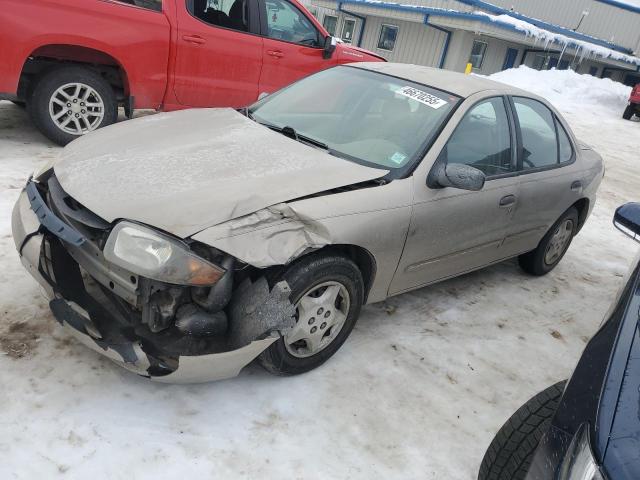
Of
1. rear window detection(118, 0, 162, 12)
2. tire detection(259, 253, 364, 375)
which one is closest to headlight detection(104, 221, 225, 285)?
tire detection(259, 253, 364, 375)

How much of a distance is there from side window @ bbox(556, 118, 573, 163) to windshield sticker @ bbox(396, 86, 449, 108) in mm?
1501

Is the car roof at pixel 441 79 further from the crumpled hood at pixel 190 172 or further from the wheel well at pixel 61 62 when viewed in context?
the wheel well at pixel 61 62

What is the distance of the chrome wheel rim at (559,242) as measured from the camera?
15.1ft

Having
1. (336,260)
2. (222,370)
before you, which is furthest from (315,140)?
(222,370)

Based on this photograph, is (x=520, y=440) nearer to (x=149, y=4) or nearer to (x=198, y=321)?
(x=198, y=321)

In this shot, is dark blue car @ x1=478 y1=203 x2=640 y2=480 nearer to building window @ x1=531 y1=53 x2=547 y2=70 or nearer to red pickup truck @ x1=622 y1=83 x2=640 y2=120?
red pickup truck @ x1=622 y1=83 x2=640 y2=120

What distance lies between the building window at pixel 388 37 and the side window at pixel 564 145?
68.9 ft

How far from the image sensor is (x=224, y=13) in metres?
6.00

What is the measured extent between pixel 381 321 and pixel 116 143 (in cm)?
197

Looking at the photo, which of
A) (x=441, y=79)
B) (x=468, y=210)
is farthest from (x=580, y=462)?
(x=441, y=79)

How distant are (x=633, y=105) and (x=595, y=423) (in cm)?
1958

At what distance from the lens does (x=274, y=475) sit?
2.28 m

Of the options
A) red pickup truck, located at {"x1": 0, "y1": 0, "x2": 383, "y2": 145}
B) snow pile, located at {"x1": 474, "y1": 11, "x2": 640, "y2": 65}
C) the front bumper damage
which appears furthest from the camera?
snow pile, located at {"x1": 474, "y1": 11, "x2": 640, "y2": 65}

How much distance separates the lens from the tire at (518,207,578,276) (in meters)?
4.51
